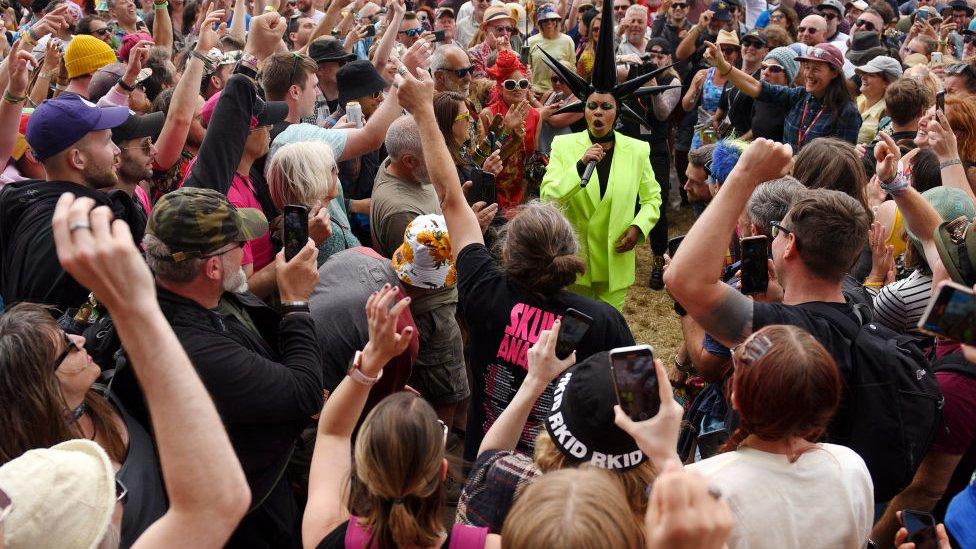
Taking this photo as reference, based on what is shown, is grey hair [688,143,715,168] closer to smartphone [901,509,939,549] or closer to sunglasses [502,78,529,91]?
sunglasses [502,78,529,91]

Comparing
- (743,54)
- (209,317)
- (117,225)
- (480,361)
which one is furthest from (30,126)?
(743,54)

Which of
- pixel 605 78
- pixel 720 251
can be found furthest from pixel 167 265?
pixel 605 78

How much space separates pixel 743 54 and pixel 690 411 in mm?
6295

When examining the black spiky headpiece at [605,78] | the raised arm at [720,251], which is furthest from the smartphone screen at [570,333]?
the black spiky headpiece at [605,78]

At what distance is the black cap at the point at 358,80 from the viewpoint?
5816 millimetres

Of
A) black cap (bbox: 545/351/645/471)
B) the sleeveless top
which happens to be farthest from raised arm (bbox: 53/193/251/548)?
black cap (bbox: 545/351/645/471)

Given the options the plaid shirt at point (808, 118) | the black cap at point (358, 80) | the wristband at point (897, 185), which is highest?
the wristband at point (897, 185)

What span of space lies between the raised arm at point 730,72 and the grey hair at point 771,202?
3.46 m

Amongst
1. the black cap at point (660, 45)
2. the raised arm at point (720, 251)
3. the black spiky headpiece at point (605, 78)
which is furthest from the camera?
the black cap at point (660, 45)

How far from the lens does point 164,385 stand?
1492 millimetres

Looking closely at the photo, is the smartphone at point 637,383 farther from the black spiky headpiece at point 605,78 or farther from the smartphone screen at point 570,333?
the black spiky headpiece at point 605,78

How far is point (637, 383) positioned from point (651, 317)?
Result: 518cm

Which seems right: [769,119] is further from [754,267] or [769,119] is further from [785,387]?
[785,387]

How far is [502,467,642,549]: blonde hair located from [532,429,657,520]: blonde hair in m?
0.38
